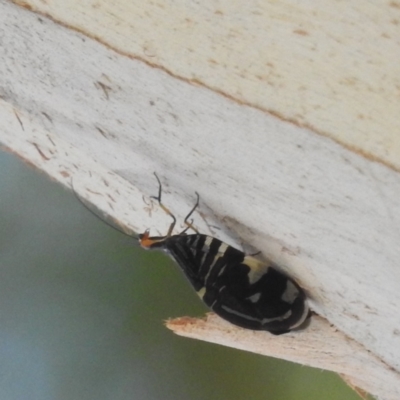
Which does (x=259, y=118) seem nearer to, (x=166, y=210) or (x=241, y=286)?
(x=241, y=286)

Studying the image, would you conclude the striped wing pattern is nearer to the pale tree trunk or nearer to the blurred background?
the pale tree trunk

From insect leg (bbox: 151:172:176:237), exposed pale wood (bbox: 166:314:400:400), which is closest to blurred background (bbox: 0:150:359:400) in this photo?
exposed pale wood (bbox: 166:314:400:400)

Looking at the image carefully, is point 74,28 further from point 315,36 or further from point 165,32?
point 315,36

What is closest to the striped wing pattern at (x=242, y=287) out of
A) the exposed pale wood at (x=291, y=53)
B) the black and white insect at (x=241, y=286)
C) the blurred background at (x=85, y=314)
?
the black and white insect at (x=241, y=286)

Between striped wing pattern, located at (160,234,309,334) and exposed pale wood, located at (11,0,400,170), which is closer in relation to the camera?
exposed pale wood, located at (11,0,400,170)

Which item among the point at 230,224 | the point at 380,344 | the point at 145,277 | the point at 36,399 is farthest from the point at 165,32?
the point at 36,399

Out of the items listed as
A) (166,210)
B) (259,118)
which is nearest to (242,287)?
(166,210)
